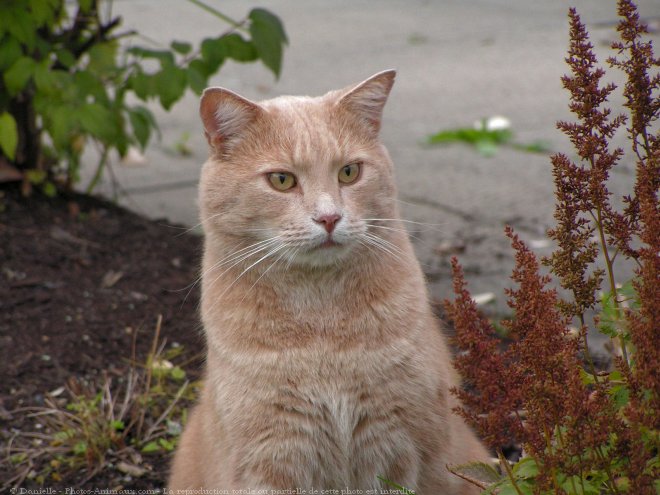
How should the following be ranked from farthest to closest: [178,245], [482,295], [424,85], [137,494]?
[424,85], [178,245], [482,295], [137,494]

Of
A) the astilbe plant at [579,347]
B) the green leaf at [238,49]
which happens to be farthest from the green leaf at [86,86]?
the astilbe plant at [579,347]

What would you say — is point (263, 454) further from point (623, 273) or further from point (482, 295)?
point (623, 273)

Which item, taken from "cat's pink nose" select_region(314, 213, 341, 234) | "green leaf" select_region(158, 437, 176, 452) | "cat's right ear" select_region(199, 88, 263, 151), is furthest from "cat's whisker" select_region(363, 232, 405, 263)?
"green leaf" select_region(158, 437, 176, 452)

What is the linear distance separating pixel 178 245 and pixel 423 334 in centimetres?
230

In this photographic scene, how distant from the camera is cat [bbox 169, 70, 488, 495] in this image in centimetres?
246

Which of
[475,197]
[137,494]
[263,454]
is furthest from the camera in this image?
[475,197]

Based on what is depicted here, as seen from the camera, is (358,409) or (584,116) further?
(358,409)

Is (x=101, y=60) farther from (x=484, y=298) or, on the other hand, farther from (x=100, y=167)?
(x=484, y=298)

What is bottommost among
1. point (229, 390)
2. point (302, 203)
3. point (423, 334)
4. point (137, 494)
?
point (137, 494)

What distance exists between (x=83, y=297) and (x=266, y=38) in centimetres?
137

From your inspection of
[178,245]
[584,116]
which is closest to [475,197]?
[178,245]

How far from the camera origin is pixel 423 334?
8.47 feet

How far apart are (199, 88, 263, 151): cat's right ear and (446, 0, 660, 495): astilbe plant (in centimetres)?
89

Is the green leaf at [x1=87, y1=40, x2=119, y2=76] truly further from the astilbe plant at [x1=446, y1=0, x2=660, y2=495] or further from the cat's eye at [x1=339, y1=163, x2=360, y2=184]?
the astilbe plant at [x1=446, y1=0, x2=660, y2=495]
